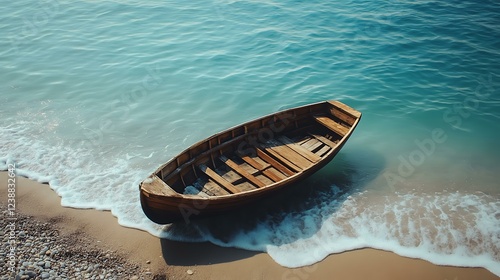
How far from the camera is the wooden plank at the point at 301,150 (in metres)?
10.9

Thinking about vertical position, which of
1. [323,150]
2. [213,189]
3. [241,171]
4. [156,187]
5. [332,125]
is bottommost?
[323,150]

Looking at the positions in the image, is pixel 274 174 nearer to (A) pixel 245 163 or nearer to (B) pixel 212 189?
(A) pixel 245 163

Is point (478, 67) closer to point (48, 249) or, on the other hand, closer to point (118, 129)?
point (118, 129)

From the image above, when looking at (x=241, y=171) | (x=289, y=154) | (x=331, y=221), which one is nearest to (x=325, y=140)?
(x=289, y=154)

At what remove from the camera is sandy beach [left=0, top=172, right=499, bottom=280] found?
337 inches

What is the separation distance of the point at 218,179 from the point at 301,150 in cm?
295

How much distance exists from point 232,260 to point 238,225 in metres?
1.16

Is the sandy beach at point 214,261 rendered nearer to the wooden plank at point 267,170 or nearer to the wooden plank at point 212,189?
the wooden plank at point 212,189

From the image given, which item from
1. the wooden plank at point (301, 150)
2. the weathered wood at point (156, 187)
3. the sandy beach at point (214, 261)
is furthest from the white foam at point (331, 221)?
the weathered wood at point (156, 187)

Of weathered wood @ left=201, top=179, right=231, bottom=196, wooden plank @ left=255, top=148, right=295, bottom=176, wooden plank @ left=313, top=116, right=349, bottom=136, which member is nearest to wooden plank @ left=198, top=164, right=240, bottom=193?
weathered wood @ left=201, top=179, right=231, bottom=196

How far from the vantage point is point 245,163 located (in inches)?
428

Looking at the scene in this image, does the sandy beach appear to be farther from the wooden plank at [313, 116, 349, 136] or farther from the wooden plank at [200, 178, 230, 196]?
the wooden plank at [313, 116, 349, 136]

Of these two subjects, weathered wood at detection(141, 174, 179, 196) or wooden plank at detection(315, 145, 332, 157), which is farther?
wooden plank at detection(315, 145, 332, 157)

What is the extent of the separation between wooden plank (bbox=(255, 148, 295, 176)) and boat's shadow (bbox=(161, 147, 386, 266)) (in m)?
0.70
